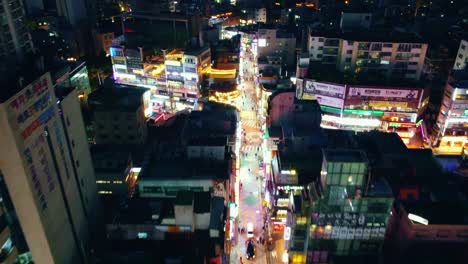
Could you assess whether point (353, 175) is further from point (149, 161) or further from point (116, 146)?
point (116, 146)

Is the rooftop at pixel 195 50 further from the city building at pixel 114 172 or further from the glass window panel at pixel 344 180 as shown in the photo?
the glass window panel at pixel 344 180

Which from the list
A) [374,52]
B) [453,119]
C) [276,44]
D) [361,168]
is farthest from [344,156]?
[276,44]

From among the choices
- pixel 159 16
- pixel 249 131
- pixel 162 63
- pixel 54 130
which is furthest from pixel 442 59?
pixel 54 130

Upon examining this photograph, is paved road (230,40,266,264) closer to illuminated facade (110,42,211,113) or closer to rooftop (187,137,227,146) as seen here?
rooftop (187,137,227,146)

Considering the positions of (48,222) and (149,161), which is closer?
(48,222)

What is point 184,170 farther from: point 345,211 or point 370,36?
point 370,36

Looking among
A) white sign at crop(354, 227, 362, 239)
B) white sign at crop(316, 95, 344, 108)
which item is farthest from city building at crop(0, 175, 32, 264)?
white sign at crop(316, 95, 344, 108)
